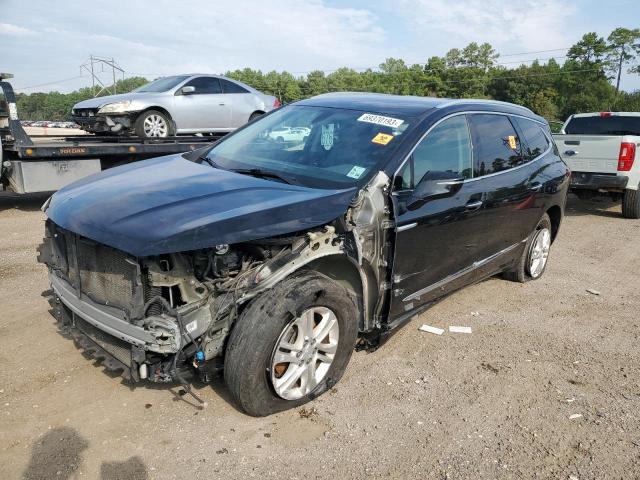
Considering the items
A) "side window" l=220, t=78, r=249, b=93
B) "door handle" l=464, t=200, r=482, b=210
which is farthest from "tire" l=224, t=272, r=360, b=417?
"side window" l=220, t=78, r=249, b=93

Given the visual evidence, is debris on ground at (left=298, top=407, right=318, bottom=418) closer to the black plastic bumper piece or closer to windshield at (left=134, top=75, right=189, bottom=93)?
the black plastic bumper piece

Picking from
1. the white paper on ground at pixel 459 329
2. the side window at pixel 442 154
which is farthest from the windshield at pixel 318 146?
the white paper on ground at pixel 459 329

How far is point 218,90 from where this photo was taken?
11.1m

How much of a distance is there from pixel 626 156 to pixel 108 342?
885 cm

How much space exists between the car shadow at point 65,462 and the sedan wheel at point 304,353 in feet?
2.68

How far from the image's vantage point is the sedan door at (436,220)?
3.45 m

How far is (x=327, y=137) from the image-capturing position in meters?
3.85

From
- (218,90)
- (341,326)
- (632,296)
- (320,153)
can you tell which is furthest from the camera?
(218,90)

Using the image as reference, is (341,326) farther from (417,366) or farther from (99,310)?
(99,310)

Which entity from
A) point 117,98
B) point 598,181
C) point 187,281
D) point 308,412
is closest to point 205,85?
point 117,98

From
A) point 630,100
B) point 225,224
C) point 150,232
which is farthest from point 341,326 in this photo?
point 630,100

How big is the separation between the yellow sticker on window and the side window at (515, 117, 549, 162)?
1.90 meters

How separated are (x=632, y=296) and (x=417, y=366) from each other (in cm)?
308

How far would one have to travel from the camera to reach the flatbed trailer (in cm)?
780
